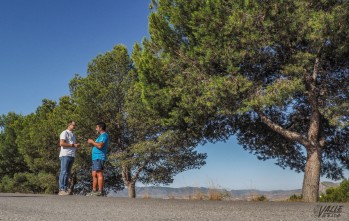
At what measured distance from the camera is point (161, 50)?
17.5 m

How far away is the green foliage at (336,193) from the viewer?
60.0 feet

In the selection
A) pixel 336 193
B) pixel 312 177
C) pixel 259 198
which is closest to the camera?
pixel 259 198

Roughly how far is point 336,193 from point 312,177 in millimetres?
4893

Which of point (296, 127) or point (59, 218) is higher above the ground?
point (296, 127)

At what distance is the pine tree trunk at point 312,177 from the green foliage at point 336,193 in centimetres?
333

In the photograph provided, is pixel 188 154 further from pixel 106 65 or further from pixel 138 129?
pixel 106 65

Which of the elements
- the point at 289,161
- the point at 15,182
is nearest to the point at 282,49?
the point at 289,161

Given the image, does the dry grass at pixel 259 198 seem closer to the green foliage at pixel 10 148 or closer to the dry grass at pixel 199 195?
the dry grass at pixel 199 195

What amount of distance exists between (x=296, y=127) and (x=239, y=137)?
265cm

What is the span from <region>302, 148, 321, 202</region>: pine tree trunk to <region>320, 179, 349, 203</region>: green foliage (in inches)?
131

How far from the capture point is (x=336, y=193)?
19.0 meters

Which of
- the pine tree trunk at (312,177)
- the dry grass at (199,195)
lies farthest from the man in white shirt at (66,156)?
the pine tree trunk at (312,177)

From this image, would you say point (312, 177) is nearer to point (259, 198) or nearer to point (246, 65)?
point (259, 198)


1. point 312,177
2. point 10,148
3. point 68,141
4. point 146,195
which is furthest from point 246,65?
point 10,148
